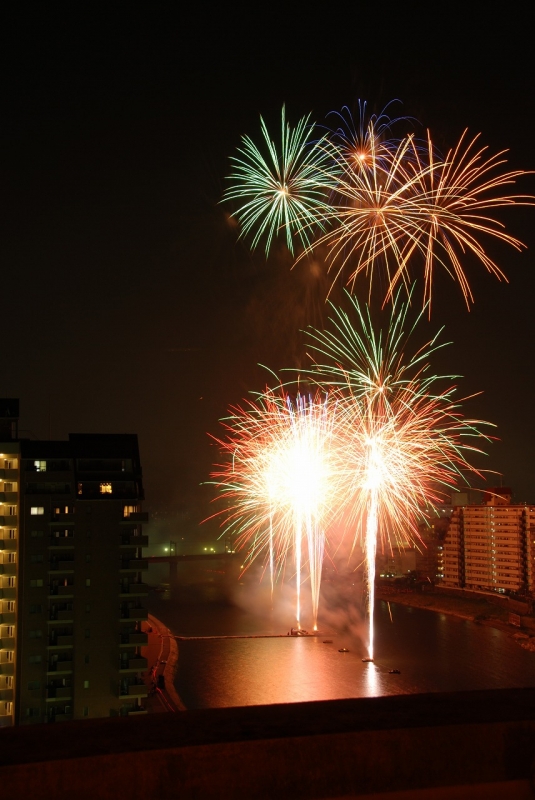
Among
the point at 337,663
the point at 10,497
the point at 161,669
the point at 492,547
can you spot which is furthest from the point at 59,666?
the point at 492,547

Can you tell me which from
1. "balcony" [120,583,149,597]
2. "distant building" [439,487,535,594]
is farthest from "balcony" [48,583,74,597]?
"distant building" [439,487,535,594]

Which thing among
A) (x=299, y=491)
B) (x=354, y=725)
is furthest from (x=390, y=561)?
(x=354, y=725)

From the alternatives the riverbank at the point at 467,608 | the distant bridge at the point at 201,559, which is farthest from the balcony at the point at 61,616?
the distant bridge at the point at 201,559

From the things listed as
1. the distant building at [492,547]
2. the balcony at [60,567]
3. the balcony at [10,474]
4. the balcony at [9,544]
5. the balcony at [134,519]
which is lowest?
the distant building at [492,547]

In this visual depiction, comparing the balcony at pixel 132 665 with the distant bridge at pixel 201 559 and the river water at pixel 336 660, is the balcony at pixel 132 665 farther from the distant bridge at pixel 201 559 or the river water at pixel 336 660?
the distant bridge at pixel 201 559

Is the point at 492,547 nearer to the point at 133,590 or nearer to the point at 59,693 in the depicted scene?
the point at 133,590

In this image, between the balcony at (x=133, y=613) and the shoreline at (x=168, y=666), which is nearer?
the balcony at (x=133, y=613)

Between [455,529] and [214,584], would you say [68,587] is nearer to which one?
[455,529]
